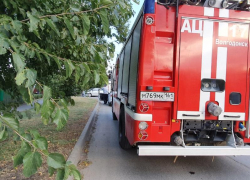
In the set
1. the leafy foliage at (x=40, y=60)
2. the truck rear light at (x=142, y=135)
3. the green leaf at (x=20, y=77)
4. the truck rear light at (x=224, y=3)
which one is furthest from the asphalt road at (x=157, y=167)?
the truck rear light at (x=224, y=3)

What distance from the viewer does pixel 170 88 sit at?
3.62m

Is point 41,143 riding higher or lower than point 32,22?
lower

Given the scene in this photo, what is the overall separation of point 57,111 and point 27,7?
1.67m

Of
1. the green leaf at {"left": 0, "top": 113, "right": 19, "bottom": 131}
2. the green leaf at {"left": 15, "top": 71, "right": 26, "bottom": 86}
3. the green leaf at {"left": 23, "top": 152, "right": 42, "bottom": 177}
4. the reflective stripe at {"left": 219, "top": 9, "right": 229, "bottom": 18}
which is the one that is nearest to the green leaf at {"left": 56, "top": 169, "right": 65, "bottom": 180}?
the green leaf at {"left": 23, "top": 152, "right": 42, "bottom": 177}

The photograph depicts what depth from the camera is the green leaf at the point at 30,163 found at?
4.77ft

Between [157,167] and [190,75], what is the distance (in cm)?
211

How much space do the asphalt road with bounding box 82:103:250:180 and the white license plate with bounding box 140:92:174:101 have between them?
1554mm

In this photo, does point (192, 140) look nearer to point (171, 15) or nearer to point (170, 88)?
point (170, 88)

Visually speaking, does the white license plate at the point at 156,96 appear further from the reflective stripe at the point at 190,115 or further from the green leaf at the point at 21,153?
the green leaf at the point at 21,153

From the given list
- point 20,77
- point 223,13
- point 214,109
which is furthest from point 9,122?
point 223,13

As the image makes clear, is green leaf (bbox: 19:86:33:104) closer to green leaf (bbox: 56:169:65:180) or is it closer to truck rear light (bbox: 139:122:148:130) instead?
green leaf (bbox: 56:169:65:180)

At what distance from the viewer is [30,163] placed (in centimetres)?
147

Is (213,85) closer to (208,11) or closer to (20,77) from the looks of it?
(208,11)

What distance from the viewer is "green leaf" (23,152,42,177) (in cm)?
146
